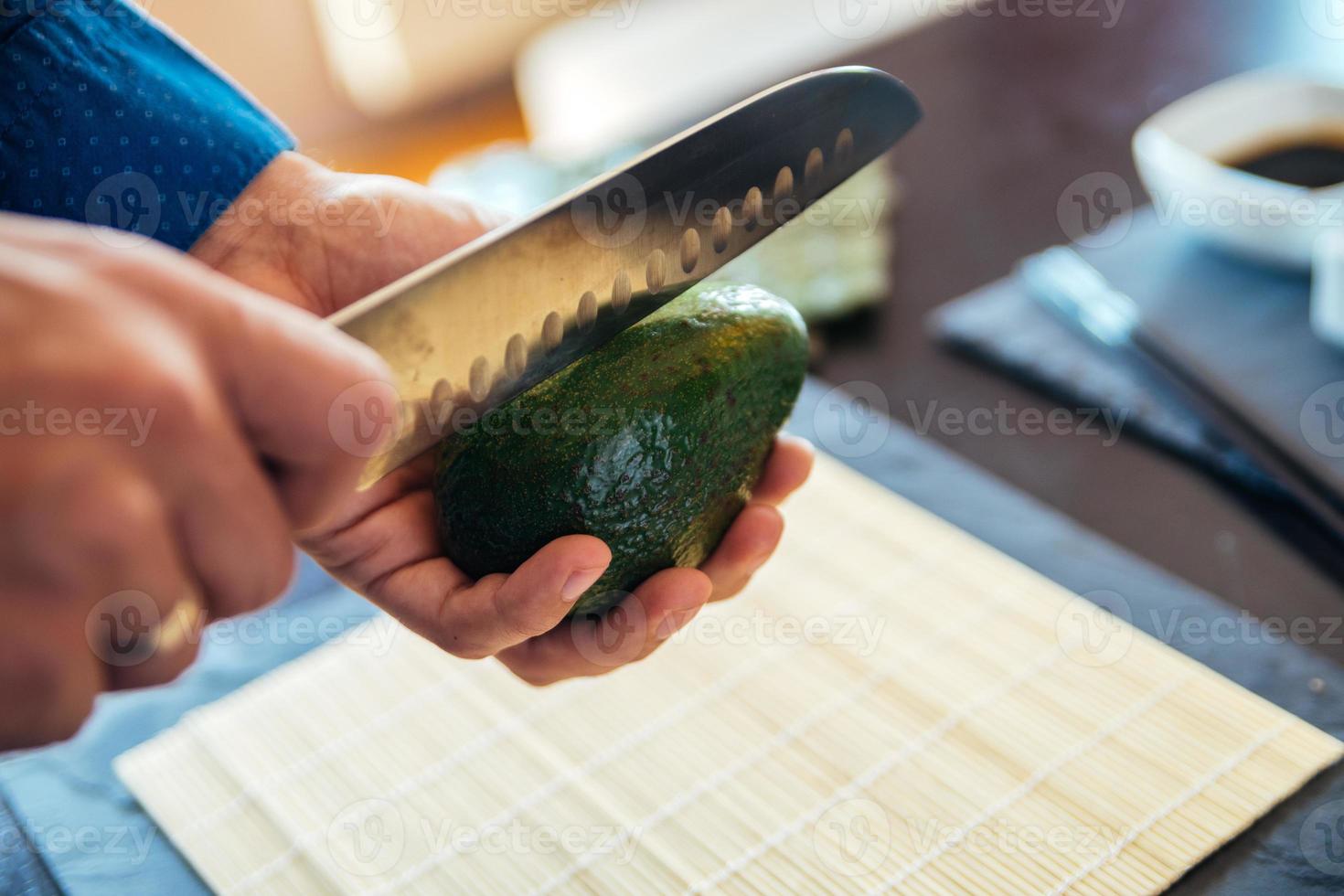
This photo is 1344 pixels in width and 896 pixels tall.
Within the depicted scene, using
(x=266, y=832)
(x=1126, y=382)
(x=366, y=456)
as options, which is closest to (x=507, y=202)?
(x=1126, y=382)

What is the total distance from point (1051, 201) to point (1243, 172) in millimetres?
260

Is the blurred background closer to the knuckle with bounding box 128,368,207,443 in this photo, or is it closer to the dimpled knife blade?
the dimpled knife blade

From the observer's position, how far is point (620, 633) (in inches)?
35.4

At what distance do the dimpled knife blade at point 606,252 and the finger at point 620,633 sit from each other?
195mm

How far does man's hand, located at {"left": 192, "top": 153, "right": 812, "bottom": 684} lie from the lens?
843mm

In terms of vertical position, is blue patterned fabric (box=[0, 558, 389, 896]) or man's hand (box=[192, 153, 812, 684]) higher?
man's hand (box=[192, 153, 812, 684])

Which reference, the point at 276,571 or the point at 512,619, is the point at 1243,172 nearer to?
the point at 512,619

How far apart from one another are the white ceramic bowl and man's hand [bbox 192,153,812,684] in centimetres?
71

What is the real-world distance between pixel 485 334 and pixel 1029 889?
1.87 feet

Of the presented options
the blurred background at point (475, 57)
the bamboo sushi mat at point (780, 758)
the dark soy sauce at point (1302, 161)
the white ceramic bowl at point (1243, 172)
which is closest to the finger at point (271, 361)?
the bamboo sushi mat at point (780, 758)

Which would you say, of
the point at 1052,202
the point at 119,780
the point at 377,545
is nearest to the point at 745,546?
the point at 377,545

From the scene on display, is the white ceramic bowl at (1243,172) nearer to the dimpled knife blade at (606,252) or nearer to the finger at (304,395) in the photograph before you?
the dimpled knife blade at (606,252)

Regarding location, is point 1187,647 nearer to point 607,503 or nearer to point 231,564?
point 607,503

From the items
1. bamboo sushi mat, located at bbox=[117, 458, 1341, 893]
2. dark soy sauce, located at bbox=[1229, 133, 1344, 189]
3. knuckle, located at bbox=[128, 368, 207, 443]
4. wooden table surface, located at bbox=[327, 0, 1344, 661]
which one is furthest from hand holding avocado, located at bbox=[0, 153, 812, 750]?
dark soy sauce, located at bbox=[1229, 133, 1344, 189]
